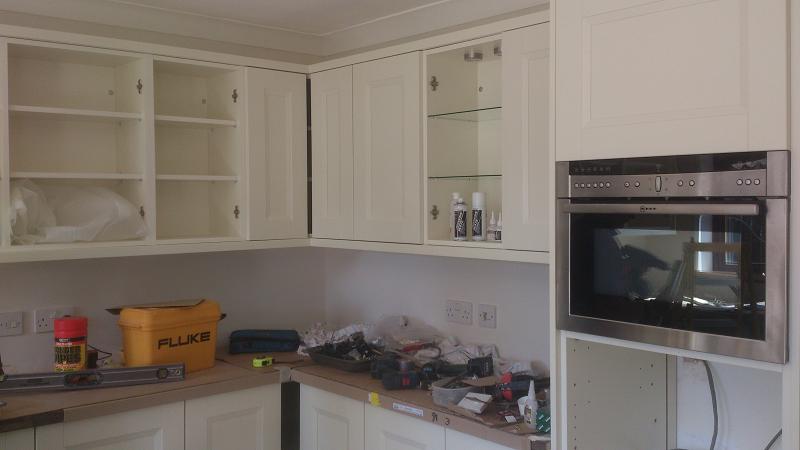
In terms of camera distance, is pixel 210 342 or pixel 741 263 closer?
pixel 741 263

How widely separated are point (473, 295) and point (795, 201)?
1.75m

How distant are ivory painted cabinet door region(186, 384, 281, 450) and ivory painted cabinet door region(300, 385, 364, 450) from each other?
12cm

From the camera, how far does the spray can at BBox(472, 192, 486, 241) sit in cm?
278

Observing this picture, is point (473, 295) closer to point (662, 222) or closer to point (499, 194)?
point (499, 194)

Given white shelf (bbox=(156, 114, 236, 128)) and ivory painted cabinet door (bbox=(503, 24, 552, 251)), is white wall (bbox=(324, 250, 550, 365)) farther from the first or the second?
white shelf (bbox=(156, 114, 236, 128))

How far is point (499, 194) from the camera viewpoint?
2.78m

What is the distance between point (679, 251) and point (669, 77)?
426 millimetres

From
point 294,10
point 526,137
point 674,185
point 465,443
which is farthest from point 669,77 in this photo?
point 294,10

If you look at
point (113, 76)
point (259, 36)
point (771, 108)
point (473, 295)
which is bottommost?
point (473, 295)

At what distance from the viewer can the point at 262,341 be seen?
352 centimetres

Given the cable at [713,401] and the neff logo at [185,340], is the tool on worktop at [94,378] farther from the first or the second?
the cable at [713,401]

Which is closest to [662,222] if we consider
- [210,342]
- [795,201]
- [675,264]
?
[675,264]

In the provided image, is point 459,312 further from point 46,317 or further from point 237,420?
point 46,317

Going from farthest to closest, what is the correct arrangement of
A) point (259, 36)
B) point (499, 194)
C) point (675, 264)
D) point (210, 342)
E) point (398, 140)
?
1. point (259, 36)
2. point (210, 342)
3. point (398, 140)
4. point (499, 194)
5. point (675, 264)
